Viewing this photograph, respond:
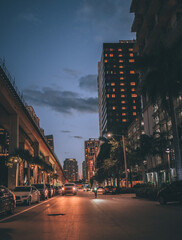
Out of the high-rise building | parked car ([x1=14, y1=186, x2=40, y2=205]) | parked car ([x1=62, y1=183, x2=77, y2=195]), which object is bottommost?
parked car ([x1=62, y1=183, x2=77, y2=195])

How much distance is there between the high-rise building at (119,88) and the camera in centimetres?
15262

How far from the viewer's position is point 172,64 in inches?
926

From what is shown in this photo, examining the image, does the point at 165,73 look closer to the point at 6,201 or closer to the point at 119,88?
the point at 6,201

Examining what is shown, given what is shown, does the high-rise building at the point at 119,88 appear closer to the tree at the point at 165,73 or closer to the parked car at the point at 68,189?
the parked car at the point at 68,189

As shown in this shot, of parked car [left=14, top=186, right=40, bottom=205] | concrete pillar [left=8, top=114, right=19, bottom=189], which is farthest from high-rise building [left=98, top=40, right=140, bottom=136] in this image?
parked car [left=14, top=186, right=40, bottom=205]

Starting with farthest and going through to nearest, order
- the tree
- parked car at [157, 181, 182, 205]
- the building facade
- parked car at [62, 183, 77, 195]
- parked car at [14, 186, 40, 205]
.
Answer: the building facade → parked car at [62, 183, 77, 195] → the tree → parked car at [14, 186, 40, 205] → parked car at [157, 181, 182, 205]

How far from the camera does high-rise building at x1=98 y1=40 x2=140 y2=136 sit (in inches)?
6009

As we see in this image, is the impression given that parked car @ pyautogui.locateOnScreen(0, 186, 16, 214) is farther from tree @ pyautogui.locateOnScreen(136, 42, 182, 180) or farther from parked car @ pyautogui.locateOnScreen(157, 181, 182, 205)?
tree @ pyautogui.locateOnScreen(136, 42, 182, 180)

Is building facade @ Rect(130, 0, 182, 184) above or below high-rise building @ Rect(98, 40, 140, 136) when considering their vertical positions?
below

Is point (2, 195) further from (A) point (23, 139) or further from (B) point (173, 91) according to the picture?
(A) point (23, 139)

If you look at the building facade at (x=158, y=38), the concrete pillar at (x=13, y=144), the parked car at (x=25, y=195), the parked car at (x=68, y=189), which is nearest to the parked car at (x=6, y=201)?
the parked car at (x=25, y=195)

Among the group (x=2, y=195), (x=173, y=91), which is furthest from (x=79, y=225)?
(x=173, y=91)

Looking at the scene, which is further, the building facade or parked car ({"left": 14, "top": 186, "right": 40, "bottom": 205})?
the building facade

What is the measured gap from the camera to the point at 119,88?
155 meters
